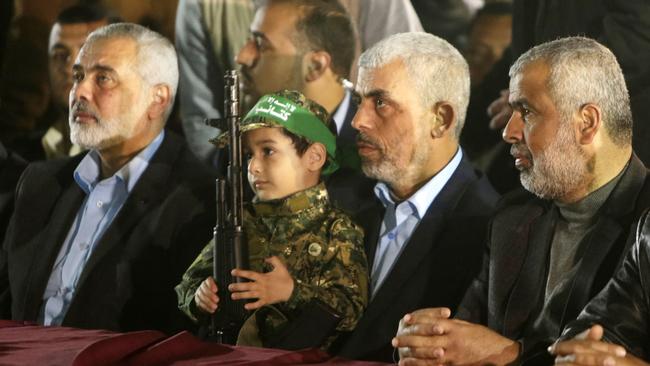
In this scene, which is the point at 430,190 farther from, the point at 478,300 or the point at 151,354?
the point at 151,354

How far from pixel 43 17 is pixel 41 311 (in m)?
1.43

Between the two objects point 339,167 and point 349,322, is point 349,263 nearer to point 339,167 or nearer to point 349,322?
point 349,322

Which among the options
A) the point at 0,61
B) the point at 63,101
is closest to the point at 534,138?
the point at 63,101

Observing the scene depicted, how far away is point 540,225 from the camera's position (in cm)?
367

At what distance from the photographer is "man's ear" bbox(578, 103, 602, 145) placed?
3549 mm

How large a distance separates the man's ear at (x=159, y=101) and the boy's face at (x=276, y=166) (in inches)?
32.3

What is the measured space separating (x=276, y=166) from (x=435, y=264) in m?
0.62

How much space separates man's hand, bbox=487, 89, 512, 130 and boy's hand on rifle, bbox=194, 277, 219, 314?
105 centimetres

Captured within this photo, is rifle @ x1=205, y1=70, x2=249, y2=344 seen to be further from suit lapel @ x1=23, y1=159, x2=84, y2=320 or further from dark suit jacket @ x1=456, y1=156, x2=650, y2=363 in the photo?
suit lapel @ x1=23, y1=159, x2=84, y2=320

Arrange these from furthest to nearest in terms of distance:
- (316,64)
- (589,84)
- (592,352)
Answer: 1. (316,64)
2. (589,84)
3. (592,352)

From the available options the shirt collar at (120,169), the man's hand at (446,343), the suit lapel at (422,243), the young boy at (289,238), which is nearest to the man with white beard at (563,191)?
the man's hand at (446,343)

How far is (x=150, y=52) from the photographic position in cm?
491

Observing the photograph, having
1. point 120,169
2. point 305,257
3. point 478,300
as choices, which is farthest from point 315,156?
point 120,169

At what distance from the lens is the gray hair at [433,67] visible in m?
4.07
